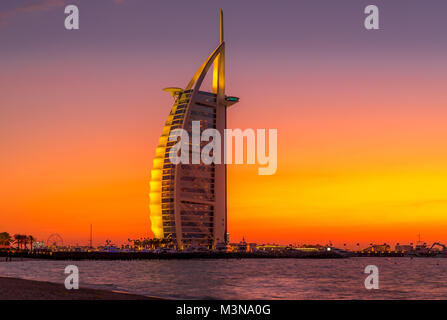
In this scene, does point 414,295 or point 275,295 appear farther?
point 414,295

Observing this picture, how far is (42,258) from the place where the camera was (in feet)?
654
